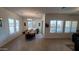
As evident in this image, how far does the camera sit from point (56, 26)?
23.5ft

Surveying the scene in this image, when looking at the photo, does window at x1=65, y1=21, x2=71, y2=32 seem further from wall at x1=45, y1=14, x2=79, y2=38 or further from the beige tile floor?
the beige tile floor

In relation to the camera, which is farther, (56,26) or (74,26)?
(74,26)

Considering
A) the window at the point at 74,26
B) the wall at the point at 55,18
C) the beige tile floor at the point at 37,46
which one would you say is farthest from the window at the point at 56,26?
the beige tile floor at the point at 37,46

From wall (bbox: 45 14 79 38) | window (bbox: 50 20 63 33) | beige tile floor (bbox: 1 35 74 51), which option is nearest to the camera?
beige tile floor (bbox: 1 35 74 51)

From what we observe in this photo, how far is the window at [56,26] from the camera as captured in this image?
23.1 ft

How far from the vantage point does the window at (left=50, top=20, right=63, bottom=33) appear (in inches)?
278

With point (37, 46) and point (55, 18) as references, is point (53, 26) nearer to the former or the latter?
point (55, 18)

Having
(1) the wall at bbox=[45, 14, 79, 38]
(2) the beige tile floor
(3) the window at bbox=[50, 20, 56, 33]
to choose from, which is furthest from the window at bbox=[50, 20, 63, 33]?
(2) the beige tile floor

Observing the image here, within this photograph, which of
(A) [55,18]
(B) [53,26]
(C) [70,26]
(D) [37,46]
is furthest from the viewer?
(C) [70,26]

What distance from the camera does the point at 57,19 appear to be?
6984 millimetres

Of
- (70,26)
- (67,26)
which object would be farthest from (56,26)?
(70,26)

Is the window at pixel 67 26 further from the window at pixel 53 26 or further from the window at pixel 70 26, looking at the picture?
the window at pixel 53 26
